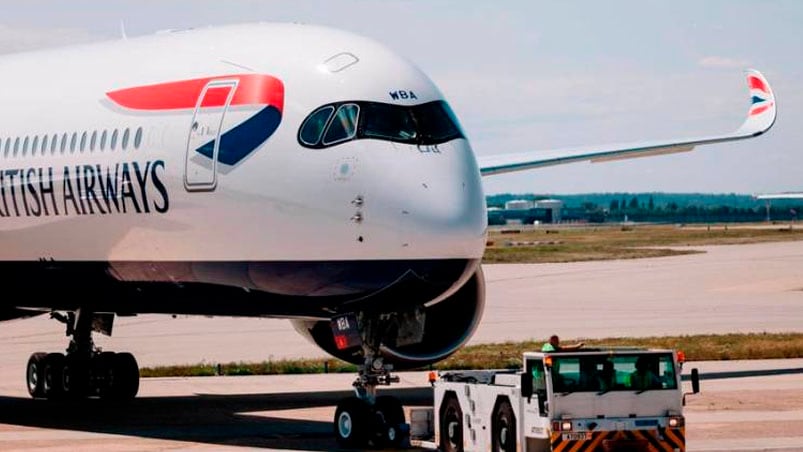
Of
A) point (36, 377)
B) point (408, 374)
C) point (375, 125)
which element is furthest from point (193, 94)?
point (408, 374)

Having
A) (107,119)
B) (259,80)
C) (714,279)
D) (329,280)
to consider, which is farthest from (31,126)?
(714,279)

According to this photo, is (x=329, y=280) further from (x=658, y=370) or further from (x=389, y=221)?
(x=658, y=370)

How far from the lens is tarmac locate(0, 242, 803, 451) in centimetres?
2416

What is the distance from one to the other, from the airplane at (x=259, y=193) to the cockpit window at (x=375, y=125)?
25 mm

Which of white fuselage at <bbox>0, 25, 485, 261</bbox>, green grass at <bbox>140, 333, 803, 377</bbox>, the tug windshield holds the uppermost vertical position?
white fuselage at <bbox>0, 25, 485, 261</bbox>

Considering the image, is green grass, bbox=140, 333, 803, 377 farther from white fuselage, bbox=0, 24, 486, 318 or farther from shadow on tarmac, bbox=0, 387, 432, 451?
white fuselage, bbox=0, 24, 486, 318

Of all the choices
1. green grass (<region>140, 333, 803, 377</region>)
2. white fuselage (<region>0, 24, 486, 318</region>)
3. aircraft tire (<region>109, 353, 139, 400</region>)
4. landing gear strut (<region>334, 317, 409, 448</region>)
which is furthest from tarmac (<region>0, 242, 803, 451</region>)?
white fuselage (<region>0, 24, 486, 318</region>)

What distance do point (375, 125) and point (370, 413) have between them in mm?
3597

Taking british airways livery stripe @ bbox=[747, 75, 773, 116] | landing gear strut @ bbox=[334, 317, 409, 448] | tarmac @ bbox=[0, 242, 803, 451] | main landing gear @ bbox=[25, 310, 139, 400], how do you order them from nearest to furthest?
landing gear strut @ bbox=[334, 317, 409, 448] → tarmac @ bbox=[0, 242, 803, 451] → main landing gear @ bbox=[25, 310, 139, 400] → british airways livery stripe @ bbox=[747, 75, 773, 116]

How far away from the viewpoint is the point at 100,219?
24688 millimetres

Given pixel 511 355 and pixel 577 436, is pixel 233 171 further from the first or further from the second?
pixel 511 355

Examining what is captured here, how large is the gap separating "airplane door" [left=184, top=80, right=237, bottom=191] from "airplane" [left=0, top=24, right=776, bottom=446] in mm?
32

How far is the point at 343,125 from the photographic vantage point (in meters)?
21.7

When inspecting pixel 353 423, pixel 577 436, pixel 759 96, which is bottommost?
pixel 577 436
